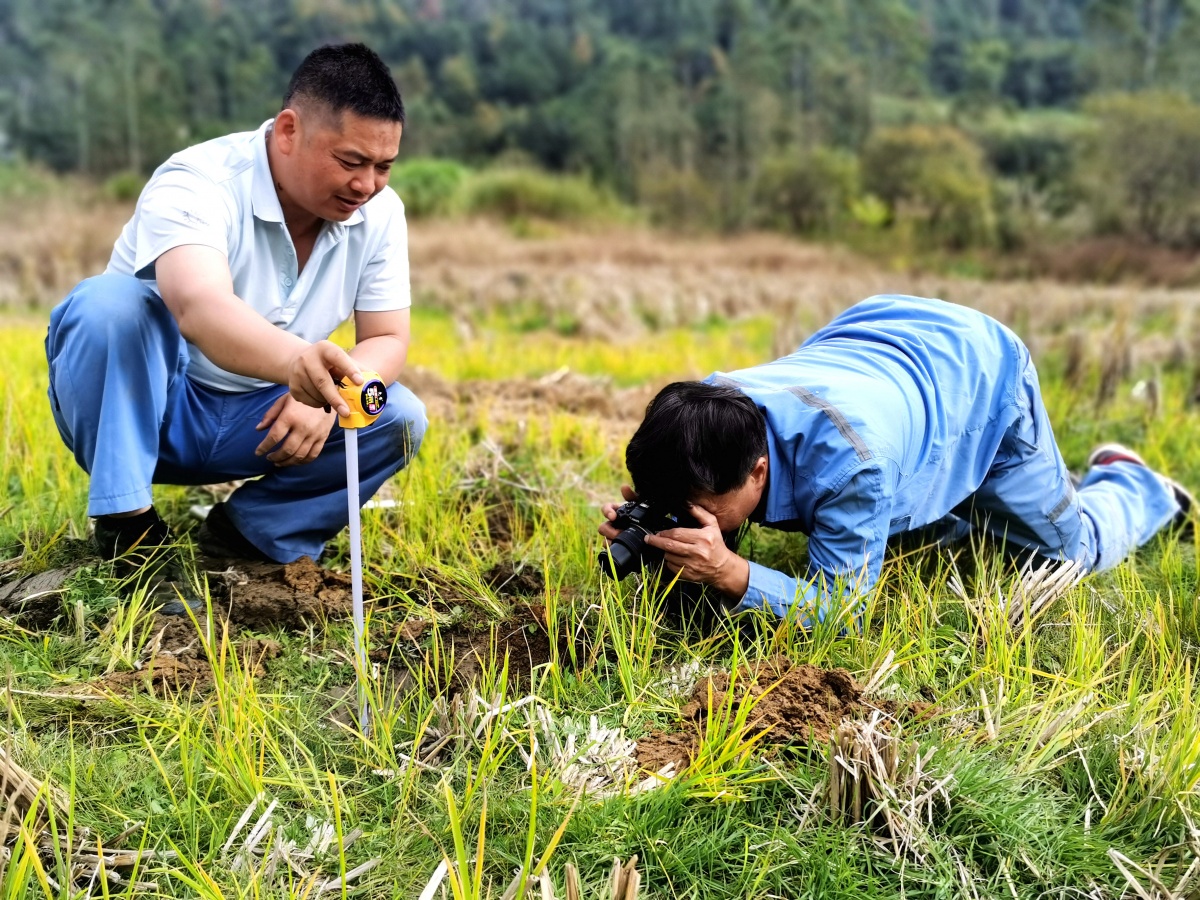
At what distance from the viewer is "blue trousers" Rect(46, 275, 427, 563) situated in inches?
98.8

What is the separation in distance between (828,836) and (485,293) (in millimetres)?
9782

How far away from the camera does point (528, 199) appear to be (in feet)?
85.5

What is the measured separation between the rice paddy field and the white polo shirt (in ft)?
1.87

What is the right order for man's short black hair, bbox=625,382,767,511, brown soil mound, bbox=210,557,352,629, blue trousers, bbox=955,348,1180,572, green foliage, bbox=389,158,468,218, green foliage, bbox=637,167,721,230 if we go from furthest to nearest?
green foliage, bbox=637,167,721,230, green foliage, bbox=389,158,468,218, blue trousers, bbox=955,348,1180,572, brown soil mound, bbox=210,557,352,629, man's short black hair, bbox=625,382,767,511

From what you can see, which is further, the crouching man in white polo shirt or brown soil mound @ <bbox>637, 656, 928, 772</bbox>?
the crouching man in white polo shirt

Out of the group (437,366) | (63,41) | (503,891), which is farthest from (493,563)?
(63,41)

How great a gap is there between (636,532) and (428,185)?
2530 cm

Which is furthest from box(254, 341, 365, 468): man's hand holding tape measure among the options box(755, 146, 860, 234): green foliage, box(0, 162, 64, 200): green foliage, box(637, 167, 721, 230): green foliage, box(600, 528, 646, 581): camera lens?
box(637, 167, 721, 230): green foliage

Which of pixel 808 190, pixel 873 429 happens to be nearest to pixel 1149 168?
pixel 808 190

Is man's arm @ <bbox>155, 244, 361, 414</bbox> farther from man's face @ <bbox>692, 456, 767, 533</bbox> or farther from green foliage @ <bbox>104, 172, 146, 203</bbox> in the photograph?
green foliage @ <bbox>104, 172, 146, 203</bbox>

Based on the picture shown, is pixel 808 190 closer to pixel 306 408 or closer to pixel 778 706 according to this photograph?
pixel 306 408

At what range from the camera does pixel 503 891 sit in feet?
5.71

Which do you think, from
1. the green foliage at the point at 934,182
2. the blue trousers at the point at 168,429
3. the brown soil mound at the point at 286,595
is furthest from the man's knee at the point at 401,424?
the green foliage at the point at 934,182

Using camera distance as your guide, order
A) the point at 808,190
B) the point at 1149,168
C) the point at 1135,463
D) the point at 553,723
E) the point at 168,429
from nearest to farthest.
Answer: the point at 553,723 < the point at 168,429 < the point at 1135,463 < the point at 1149,168 < the point at 808,190
